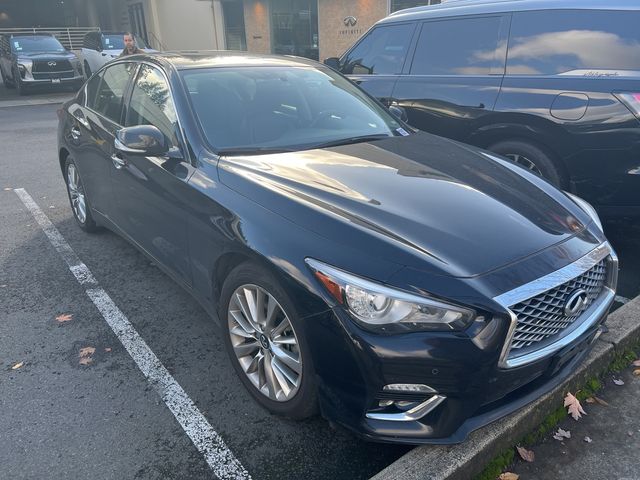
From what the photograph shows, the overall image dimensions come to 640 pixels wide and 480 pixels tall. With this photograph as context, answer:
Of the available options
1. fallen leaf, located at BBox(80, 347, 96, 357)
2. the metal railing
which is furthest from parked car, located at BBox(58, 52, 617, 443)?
the metal railing

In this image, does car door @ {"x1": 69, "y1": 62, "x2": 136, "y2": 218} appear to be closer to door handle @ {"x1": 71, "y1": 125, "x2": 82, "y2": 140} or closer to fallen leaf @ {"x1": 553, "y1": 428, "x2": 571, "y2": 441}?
door handle @ {"x1": 71, "y1": 125, "x2": 82, "y2": 140}

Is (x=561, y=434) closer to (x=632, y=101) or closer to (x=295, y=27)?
(x=632, y=101)

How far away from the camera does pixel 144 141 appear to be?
3062 millimetres

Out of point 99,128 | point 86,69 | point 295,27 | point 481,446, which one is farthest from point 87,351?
point 295,27

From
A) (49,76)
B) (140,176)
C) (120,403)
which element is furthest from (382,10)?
(120,403)

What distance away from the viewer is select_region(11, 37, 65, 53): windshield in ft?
53.7

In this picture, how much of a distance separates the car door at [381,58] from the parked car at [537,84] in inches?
0.6

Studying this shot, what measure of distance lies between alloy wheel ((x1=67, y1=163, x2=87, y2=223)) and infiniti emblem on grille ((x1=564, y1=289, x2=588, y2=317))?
4190 mm

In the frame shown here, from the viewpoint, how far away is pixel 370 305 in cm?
204

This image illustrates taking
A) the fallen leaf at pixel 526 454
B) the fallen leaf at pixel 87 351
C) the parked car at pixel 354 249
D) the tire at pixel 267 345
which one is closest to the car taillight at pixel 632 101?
the parked car at pixel 354 249

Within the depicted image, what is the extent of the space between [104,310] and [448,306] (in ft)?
8.71

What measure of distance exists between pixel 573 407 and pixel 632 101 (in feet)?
7.96

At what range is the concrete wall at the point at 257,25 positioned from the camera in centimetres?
2212

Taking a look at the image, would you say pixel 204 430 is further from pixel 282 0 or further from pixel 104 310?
pixel 282 0
